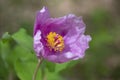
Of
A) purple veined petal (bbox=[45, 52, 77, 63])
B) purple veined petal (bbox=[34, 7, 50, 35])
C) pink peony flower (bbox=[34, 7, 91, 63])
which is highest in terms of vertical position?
purple veined petal (bbox=[34, 7, 50, 35])

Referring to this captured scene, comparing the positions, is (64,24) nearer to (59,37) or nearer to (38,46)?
(59,37)

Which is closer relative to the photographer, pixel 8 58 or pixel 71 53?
pixel 71 53

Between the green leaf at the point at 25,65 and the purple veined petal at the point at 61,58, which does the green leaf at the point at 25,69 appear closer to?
the green leaf at the point at 25,65

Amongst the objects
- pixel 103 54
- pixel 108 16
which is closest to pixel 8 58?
pixel 103 54

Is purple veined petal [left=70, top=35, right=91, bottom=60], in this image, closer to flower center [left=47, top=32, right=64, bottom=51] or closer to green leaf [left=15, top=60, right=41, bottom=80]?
flower center [left=47, top=32, right=64, bottom=51]

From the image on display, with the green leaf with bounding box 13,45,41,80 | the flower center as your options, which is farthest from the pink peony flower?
the green leaf with bounding box 13,45,41,80

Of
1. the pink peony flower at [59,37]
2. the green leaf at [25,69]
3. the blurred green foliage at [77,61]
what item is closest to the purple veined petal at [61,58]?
the pink peony flower at [59,37]

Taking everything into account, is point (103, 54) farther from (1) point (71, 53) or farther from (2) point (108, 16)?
(1) point (71, 53)
